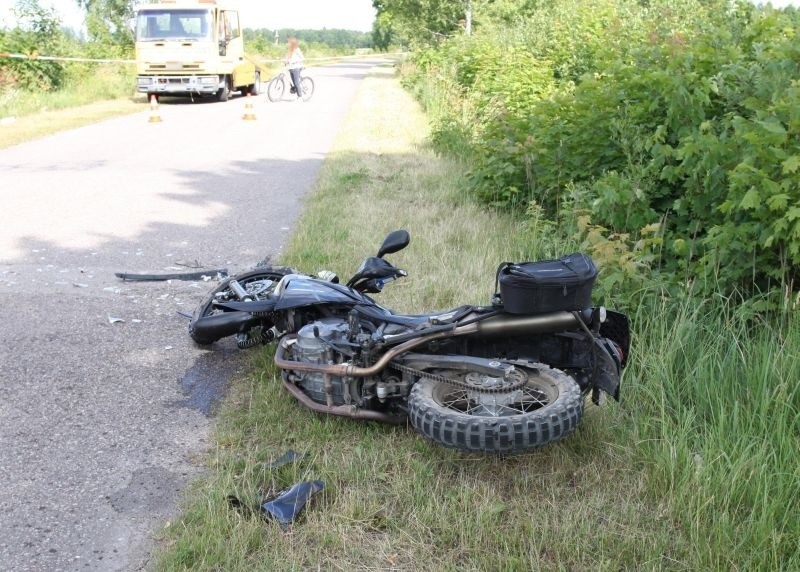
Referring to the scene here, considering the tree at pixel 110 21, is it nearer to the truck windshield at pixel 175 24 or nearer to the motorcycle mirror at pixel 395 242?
the truck windshield at pixel 175 24

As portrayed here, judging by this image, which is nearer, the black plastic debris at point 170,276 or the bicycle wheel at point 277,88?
the black plastic debris at point 170,276

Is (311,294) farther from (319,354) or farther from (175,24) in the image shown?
(175,24)

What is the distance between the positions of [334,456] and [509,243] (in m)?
3.57

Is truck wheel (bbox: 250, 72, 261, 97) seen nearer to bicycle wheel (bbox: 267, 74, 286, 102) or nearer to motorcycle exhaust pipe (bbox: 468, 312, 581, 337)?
bicycle wheel (bbox: 267, 74, 286, 102)

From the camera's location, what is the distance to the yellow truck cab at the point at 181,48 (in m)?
22.2

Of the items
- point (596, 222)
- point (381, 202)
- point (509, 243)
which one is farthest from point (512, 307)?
point (381, 202)

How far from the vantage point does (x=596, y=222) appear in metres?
5.86

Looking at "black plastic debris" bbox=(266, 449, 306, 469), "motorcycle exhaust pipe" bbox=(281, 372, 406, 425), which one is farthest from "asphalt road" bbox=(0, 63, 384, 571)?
"motorcycle exhaust pipe" bbox=(281, 372, 406, 425)

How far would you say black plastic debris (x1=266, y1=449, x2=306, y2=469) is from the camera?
3.50m

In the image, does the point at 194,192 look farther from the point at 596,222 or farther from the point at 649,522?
the point at 649,522

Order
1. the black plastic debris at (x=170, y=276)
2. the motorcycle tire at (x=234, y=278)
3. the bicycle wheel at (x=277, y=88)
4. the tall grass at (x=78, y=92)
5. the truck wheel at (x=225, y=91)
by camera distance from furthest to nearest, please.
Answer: the bicycle wheel at (x=277, y=88) < the truck wheel at (x=225, y=91) < the tall grass at (x=78, y=92) < the black plastic debris at (x=170, y=276) < the motorcycle tire at (x=234, y=278)

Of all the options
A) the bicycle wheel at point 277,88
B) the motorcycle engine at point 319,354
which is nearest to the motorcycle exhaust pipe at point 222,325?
the motorcycle engine at point 319,354

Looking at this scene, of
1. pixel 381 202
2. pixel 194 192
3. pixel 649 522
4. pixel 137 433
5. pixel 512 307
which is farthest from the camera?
pixel 194 192

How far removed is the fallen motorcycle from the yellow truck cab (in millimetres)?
19691
